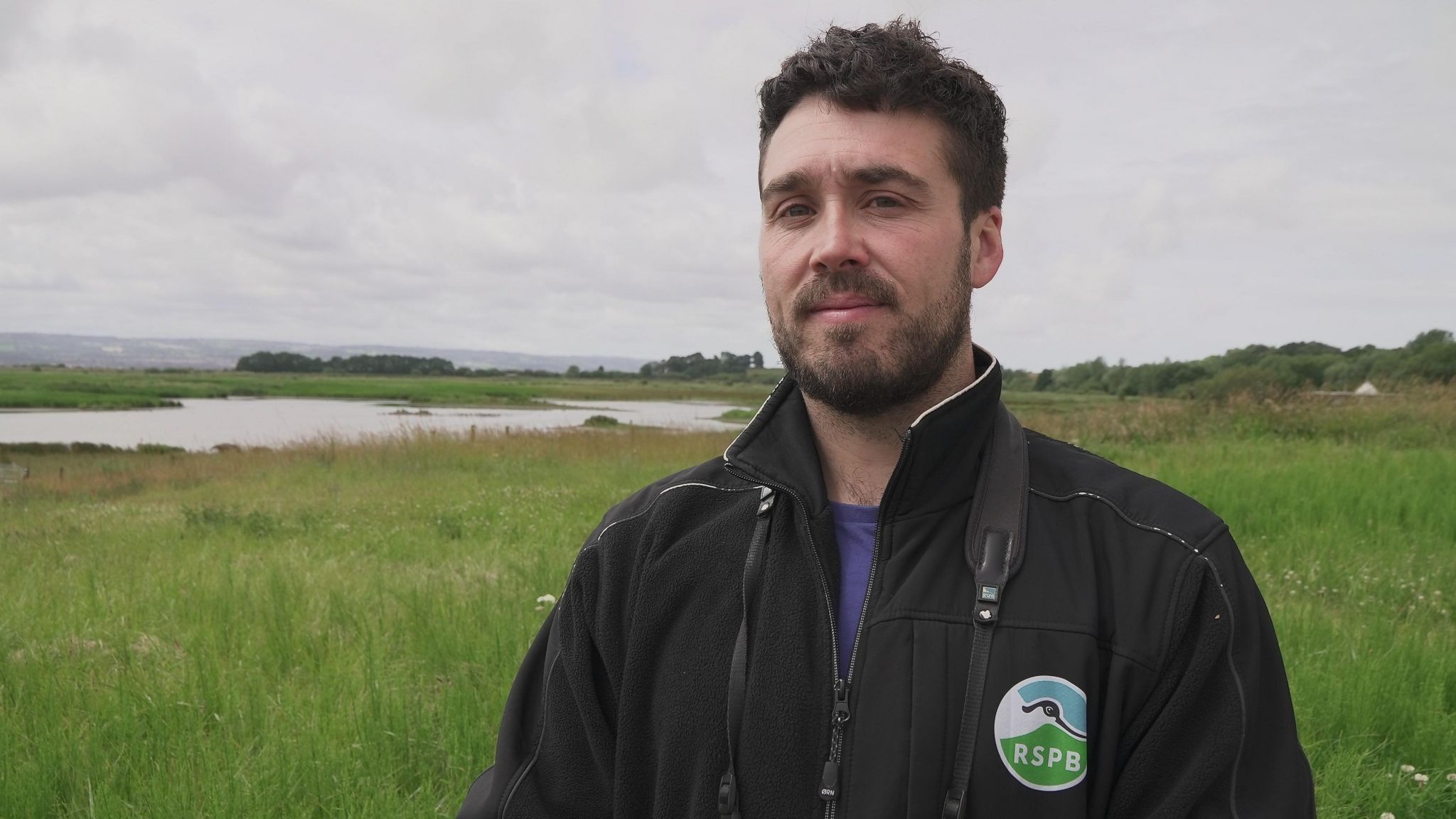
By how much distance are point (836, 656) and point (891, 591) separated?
0.16 meters

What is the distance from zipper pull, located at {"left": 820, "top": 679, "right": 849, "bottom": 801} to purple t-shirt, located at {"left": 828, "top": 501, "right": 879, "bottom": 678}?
5cm

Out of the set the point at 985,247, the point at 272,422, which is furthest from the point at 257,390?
the point at 985,247

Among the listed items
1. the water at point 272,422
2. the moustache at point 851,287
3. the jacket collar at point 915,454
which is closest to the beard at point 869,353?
the moustache at point 851,287

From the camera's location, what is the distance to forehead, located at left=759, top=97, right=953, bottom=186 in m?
1.88

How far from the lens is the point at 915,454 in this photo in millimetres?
1723

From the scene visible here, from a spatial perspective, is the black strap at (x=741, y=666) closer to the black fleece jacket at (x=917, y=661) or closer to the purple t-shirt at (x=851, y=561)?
the black fleece jacket at (x=917, y=661)

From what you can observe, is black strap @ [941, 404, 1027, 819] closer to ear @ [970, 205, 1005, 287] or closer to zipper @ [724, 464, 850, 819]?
zipper @ [724, 464, 850, 819]

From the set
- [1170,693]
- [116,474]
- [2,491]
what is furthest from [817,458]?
[116,474]

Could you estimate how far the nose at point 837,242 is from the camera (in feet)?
6.00

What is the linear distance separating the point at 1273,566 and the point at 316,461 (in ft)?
57.8

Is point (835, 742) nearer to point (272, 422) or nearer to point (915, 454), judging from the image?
point (915, 454)

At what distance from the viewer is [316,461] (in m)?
18.7

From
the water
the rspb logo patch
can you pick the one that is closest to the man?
the rspb logo patch

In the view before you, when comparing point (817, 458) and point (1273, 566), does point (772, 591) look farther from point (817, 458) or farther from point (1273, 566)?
point (1273, 566)
